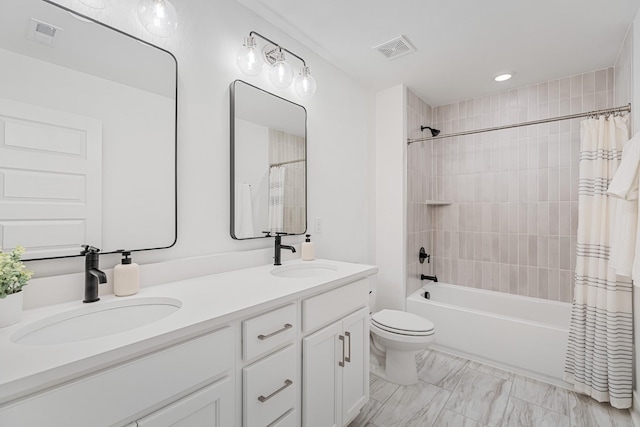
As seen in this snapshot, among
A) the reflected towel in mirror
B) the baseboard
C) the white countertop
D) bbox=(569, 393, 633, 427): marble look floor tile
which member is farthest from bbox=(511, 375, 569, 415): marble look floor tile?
the reflected towel in mirror

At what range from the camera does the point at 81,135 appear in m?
1.12

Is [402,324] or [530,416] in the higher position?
[402,324]

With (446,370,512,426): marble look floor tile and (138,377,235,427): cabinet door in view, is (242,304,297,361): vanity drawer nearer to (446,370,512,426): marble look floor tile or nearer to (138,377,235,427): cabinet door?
(138,377,235,427): cabinet door

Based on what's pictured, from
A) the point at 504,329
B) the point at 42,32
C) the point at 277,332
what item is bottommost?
the point at 504,329

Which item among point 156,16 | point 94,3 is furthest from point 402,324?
point 94,3

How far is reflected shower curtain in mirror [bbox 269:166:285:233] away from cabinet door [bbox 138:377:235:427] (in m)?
0.99

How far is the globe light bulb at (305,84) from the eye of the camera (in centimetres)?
194

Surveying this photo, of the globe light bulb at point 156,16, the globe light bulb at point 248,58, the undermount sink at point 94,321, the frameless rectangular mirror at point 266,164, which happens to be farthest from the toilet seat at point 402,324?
the globe light bulb at point 156,16

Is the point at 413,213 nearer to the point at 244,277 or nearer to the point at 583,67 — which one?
the point at 583,67

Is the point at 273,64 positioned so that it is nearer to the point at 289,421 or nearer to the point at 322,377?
the point at 322,377

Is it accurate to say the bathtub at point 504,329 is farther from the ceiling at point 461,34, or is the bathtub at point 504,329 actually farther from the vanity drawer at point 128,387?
the vanity drawer at point 128,387

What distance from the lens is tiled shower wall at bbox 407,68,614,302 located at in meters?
2.64

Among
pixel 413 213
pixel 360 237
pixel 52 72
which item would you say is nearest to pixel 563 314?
pixel 413 213

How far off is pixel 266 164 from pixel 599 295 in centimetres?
226
